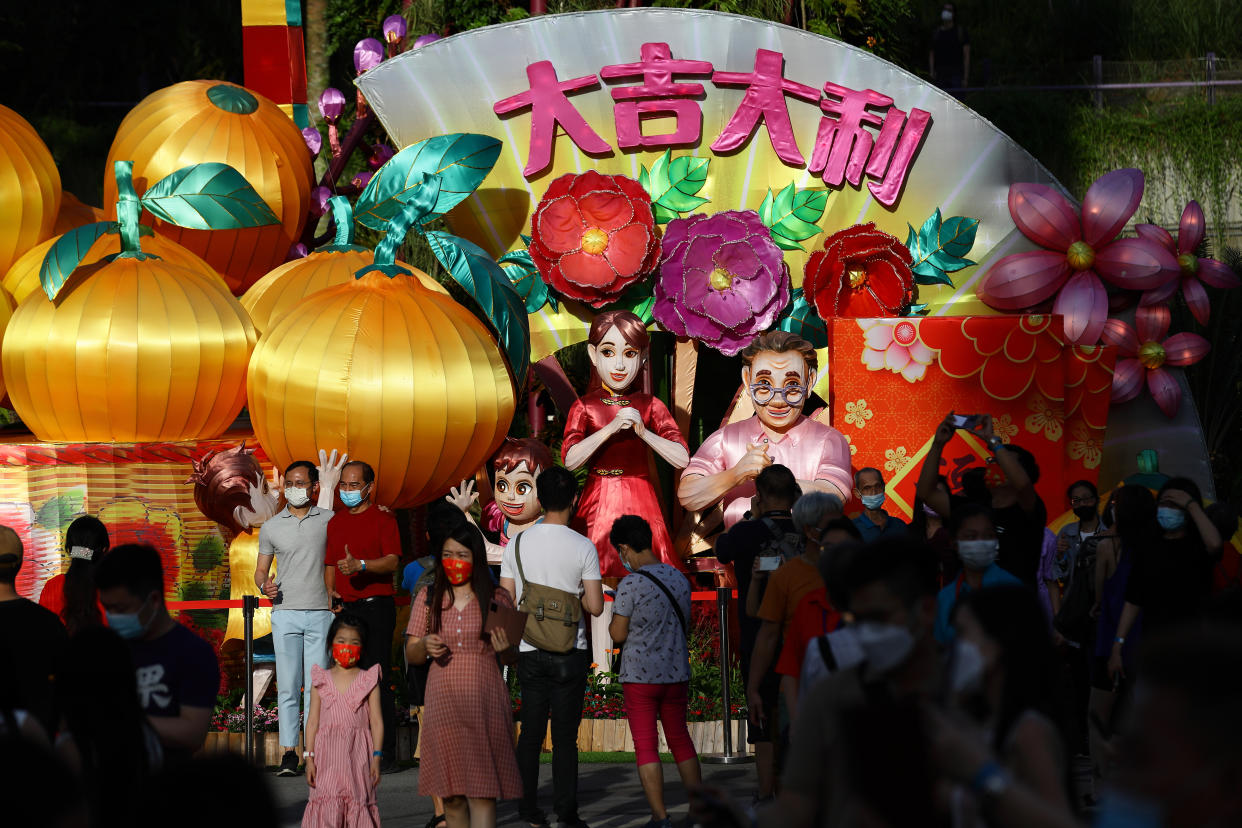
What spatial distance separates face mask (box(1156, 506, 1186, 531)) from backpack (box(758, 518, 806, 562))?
1.41 metres

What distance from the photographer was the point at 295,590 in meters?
7.77

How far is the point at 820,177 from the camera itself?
10.8 m

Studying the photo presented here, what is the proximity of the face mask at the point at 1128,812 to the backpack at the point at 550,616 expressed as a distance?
12.9ft

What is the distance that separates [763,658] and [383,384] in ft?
13.2

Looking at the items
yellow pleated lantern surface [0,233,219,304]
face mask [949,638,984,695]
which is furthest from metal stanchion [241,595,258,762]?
face mask [949,638,984,695]

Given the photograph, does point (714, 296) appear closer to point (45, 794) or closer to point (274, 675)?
point (274, 675)

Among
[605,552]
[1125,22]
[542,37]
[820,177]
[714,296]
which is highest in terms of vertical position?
[1125,22]

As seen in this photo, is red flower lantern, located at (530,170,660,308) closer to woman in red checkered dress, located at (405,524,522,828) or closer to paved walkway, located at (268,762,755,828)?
paved walkway, located at (268,762,755,828)

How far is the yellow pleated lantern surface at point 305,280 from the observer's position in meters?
10.1

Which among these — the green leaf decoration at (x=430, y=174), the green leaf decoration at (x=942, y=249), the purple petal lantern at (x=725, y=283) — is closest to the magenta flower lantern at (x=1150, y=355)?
the green leaf decoration at (x=942, y=249)

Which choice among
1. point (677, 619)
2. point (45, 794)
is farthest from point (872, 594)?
point (677, 619)

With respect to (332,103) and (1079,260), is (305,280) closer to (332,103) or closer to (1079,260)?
(332,103)

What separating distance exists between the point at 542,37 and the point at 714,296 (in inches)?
85.0

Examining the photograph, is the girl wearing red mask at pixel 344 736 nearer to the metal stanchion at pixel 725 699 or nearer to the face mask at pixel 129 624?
the face mask at pixel 129 624
